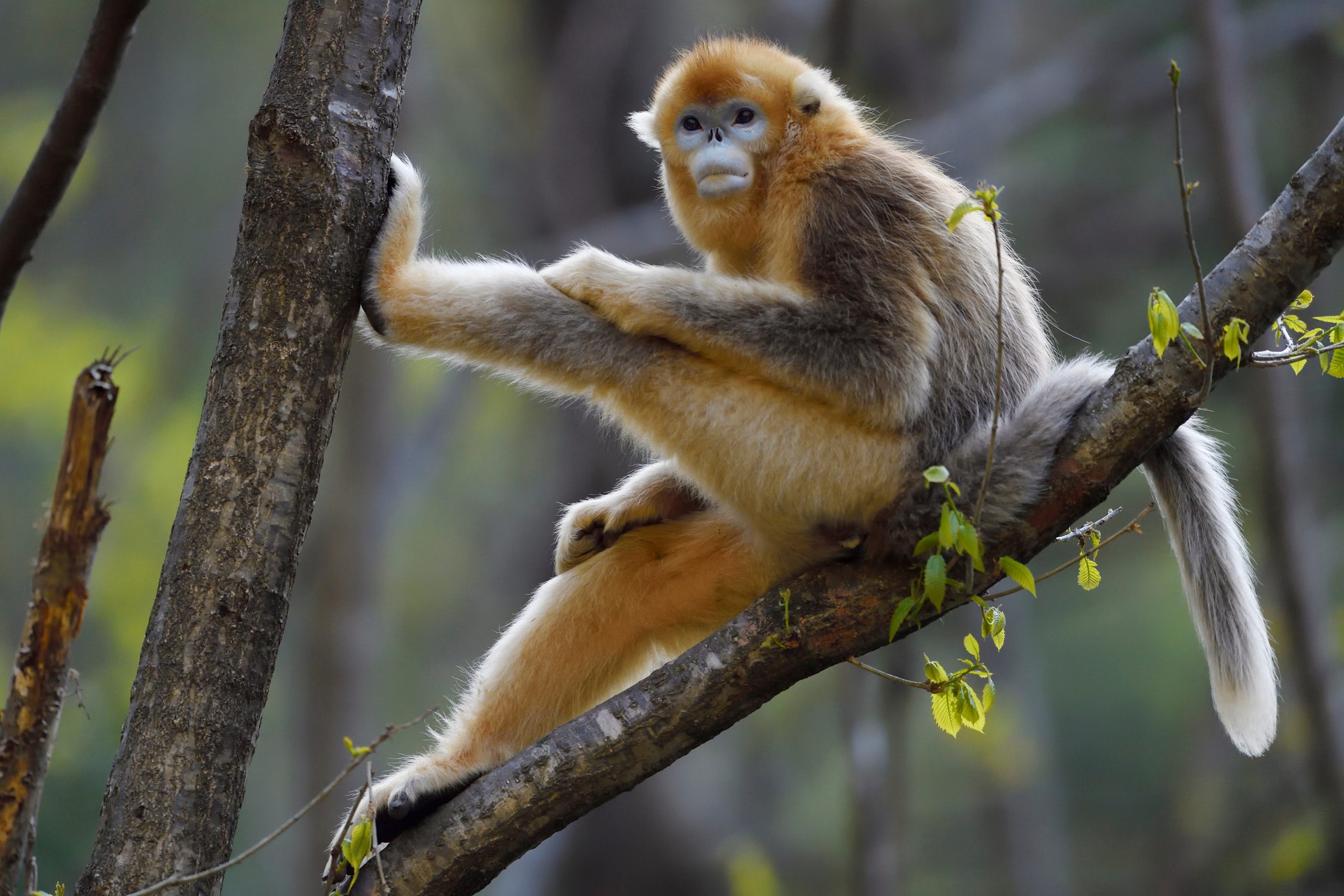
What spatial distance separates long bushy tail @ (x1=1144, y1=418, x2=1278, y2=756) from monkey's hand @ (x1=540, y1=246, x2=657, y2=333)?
56.3 inches

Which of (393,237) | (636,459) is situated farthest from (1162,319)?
(636,459)

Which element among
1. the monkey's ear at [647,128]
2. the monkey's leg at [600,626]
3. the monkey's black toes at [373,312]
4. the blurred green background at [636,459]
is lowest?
the monkey's leg at [600,626]

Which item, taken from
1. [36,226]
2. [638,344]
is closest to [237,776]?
[638,344]

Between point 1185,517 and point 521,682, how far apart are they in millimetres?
1874

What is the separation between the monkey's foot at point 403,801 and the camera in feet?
9.98

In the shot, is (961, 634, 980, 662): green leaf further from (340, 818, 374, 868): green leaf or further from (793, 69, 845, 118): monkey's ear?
(793, 69, 845, 118): monkey's ear

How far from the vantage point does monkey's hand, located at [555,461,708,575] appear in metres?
3.76

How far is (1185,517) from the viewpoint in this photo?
10.6ft

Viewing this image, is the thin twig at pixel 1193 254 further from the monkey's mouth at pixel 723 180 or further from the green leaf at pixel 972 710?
the monkey's mouth at pixel 723 180

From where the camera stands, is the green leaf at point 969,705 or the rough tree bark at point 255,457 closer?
the rough tree bark at point 255,457

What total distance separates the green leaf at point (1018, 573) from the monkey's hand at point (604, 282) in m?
1.09

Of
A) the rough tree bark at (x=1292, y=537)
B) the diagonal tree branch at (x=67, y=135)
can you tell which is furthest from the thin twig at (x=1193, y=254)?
the rough tree bark at (x=1292, y=537)

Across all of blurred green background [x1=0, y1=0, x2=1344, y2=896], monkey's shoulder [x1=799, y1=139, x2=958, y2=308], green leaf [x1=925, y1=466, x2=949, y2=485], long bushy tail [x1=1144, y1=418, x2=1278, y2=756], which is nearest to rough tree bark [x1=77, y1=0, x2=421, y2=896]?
monkey's shoulder [x1=799, y1=139, x2=958, y2=308]

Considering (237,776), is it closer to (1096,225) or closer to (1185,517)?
(1185,517)
